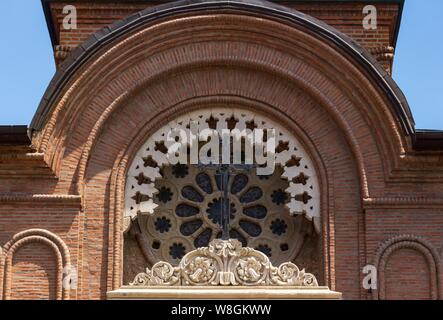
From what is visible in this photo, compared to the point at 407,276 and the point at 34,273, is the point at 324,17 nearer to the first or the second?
→ the point at 407,276

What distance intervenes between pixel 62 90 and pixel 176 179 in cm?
236

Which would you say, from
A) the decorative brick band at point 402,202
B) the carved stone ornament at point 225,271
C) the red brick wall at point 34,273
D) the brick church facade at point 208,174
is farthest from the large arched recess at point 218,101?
the carved stone ornament at point 225,271

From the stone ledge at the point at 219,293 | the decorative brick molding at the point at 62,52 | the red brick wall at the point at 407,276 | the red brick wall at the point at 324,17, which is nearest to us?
the stone ledge at the point at 219,293

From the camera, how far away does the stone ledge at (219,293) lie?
16.5 meters

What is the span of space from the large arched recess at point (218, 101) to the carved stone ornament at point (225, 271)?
4.36ft

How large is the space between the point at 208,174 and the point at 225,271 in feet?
9.42

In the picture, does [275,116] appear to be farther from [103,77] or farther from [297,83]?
[103,77]

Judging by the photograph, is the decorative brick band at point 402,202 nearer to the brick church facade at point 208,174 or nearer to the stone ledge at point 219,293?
the brick church facade at point 208,174

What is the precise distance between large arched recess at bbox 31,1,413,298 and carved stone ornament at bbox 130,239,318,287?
4.36ft

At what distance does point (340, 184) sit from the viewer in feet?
61.9

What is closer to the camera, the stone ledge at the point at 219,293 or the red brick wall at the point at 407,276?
the stone ledge at the point at 219,293

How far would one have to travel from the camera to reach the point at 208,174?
778 inches

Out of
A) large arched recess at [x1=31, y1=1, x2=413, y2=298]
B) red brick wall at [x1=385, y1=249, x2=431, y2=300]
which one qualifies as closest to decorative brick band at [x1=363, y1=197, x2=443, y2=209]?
large arched recess at [x1=31, y1=1, x2=413, y2=298]

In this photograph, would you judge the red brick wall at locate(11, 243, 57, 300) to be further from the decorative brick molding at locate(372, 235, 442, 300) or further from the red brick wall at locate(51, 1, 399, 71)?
the decorative brick molding at locate(372, 235, 442, 300)
